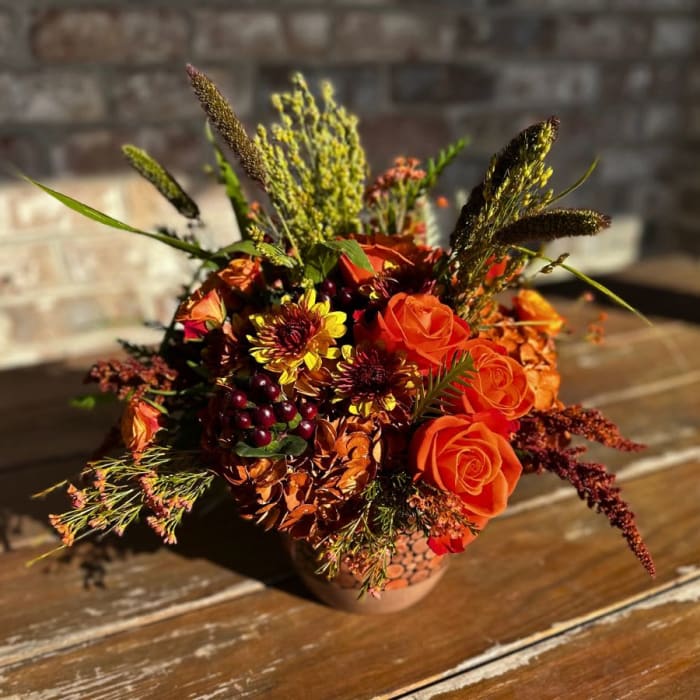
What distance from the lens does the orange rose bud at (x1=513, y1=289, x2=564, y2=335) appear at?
0.76 metres

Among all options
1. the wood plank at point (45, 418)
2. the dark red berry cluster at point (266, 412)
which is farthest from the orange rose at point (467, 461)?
the wood plank at point (45, 418)

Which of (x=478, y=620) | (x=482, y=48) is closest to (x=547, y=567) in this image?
(x=478, y=620)

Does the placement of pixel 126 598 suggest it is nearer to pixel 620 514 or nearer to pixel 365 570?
pixel 365 570

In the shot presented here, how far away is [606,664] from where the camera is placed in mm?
728

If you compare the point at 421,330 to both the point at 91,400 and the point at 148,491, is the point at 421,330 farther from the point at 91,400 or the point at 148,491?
the point at 91,400

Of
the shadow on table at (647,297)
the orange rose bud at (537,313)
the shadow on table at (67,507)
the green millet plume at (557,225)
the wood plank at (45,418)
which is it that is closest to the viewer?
the green millet plume at (557,225)

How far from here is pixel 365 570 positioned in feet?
2.09

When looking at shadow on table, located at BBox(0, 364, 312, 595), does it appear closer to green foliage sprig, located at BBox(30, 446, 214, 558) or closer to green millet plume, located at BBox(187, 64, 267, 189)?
green foliage sprig, located at BBox(30, 446, 214, 558)

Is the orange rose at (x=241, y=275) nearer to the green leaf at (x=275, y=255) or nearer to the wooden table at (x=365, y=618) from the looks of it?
the green leaf at (x=275, y=255)

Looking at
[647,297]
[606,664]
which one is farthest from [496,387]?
[647,297]

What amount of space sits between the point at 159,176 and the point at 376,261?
267mm

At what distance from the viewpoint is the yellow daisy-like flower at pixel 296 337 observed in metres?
0.60

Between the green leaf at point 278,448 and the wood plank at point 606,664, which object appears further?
the wood plank at point 606,664

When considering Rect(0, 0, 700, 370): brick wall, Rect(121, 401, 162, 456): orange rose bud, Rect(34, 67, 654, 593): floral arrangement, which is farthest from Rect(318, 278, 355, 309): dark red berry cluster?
Rect(0, 0, 700, 370): brick wall
